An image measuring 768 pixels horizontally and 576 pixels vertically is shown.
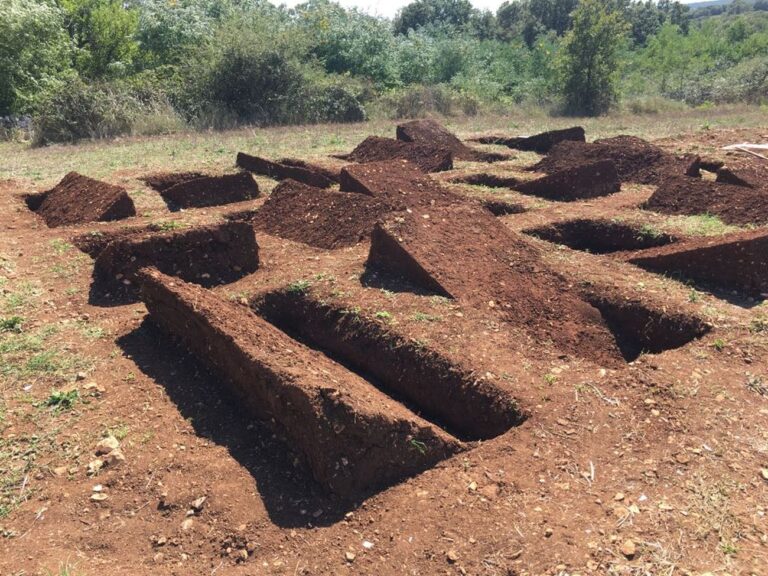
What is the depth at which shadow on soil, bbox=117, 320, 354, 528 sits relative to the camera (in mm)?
2715

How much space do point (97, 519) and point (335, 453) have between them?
106cm

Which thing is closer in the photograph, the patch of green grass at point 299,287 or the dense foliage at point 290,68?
the patch of green grass at point 299,287

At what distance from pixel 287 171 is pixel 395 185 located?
2.55 metres

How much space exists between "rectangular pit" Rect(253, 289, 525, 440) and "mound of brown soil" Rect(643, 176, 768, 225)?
436 centimetres

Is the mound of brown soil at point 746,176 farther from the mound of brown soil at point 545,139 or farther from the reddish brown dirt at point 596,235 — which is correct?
the mound of brown soil at point 545,139

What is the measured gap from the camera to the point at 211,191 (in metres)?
7.77

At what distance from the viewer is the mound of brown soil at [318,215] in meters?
6.05

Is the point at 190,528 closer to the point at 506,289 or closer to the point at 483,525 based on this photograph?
the point at 483,525

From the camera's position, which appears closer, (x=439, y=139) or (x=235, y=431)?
(x=235, y=431)

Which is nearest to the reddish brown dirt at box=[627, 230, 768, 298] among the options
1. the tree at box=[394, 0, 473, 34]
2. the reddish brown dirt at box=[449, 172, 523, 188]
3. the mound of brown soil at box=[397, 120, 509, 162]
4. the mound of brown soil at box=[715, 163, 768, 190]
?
the mound of brown soil at box=[715, 163, 768, 190]

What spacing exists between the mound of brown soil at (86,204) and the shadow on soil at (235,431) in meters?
2.87

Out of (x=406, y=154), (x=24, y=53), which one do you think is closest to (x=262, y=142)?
(x=406, y=154)

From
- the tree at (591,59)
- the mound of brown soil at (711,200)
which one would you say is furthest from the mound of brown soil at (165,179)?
the tree at (591,59)

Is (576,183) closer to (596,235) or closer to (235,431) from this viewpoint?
(596,235)
